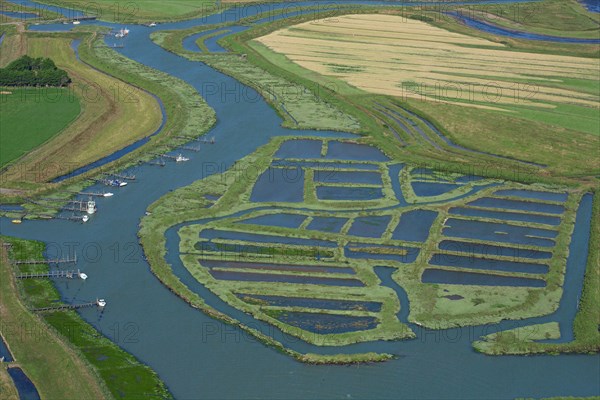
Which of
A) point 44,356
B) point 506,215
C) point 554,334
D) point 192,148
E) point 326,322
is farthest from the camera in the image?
point 192,148

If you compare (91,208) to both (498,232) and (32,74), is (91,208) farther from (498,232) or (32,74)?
(32,74)

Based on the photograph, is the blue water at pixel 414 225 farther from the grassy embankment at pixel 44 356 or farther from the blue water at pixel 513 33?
the blue water at pixel 513 33

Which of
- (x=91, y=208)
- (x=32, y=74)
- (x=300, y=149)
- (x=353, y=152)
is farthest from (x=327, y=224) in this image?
(x=32, y=74)

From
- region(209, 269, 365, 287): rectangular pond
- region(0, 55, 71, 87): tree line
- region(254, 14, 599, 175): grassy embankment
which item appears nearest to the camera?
region(209, 269, 365, 287): rectangular pond

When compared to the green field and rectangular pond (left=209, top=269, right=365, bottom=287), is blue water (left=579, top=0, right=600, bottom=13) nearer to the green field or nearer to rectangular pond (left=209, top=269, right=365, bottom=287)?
the green field

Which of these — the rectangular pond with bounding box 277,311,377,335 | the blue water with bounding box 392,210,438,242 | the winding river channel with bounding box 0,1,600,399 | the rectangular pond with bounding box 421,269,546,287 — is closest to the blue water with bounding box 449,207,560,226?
the blue water with bounding box 392,210,438,242

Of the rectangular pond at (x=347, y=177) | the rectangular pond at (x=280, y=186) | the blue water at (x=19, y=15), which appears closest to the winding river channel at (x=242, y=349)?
the rectangular pond at (x=280, y=186)
